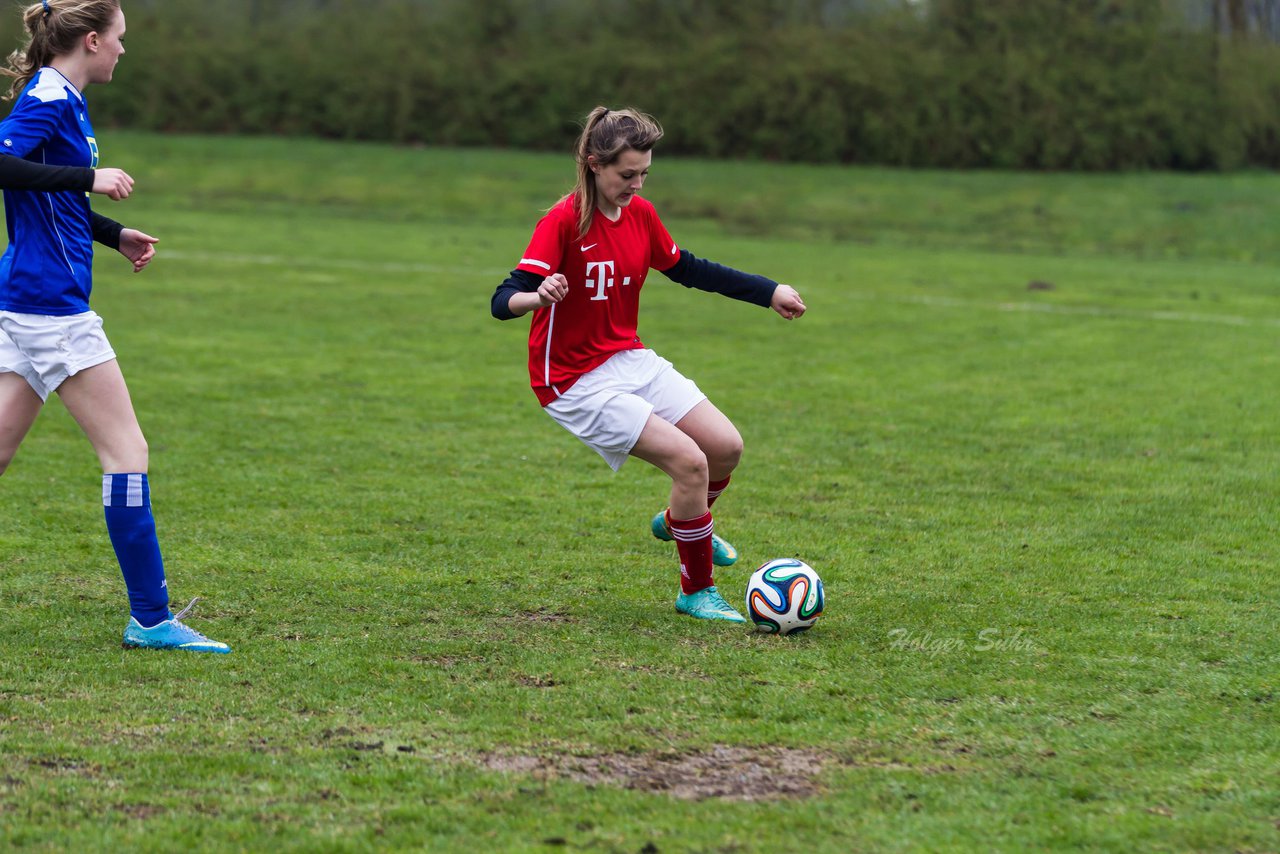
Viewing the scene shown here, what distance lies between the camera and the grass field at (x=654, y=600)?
13.1 ft

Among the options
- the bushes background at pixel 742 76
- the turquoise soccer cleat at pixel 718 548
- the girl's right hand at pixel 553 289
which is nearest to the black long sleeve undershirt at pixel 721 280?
the girl's right hand at pixel 553 289

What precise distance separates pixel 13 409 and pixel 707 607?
268 centimetres

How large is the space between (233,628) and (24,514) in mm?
2350

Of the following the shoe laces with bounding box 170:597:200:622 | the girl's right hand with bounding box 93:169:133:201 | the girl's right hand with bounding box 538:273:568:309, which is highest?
the girl's right hand with bounding box 93:169:133:201

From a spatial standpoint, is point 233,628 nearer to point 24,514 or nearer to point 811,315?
point 24,514

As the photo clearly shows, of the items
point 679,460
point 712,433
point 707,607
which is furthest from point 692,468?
point 707,607

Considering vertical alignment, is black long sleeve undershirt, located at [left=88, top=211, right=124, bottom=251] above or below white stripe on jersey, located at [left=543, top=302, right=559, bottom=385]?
above

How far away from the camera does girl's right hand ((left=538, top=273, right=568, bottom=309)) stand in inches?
213

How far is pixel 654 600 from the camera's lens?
20.6 ft

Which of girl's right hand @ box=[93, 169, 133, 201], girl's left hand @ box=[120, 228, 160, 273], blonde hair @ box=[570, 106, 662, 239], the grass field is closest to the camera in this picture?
the grass field

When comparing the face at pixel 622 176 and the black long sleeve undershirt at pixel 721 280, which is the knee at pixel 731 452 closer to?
the black long sleeve undershirt at pixel 721 280

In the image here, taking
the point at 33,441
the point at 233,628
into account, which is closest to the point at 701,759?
the point at 233,628

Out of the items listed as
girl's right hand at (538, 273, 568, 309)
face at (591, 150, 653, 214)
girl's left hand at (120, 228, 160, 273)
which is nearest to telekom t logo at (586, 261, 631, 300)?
face at (591, 150, 653, 214)

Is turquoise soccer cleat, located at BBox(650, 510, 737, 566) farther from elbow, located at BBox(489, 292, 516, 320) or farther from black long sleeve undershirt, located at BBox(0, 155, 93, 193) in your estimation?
black long sleeve undershirt, located at BBox(0, 155, 93, 193)
